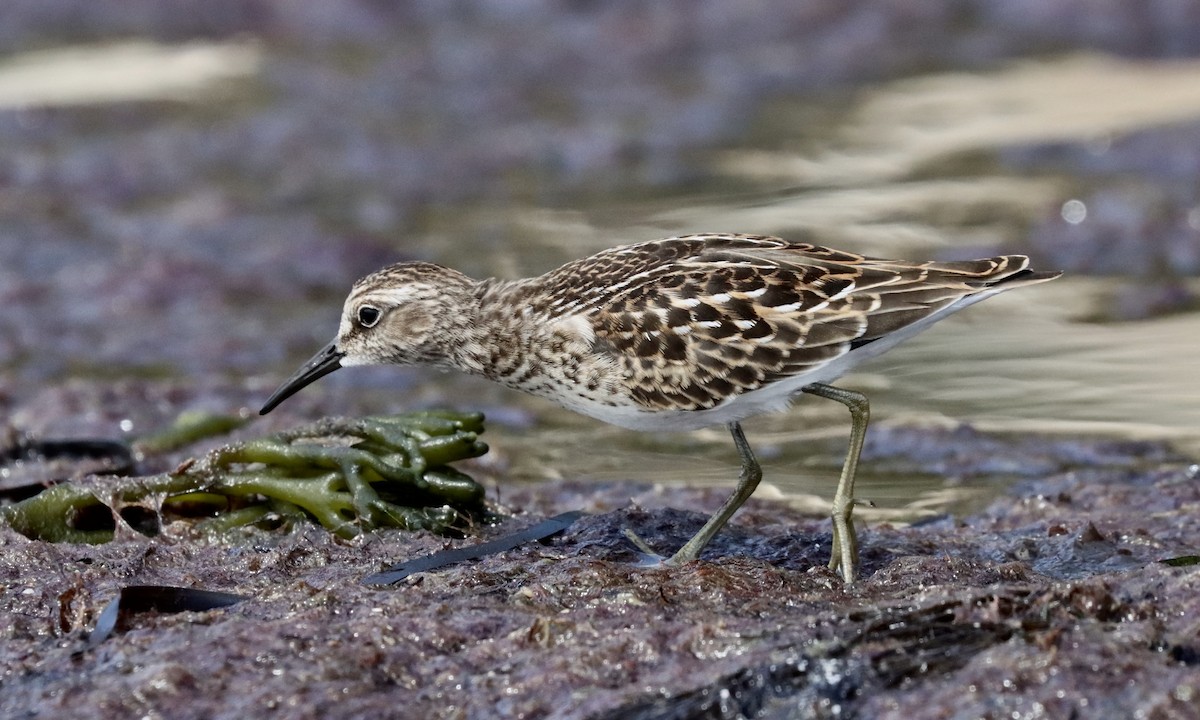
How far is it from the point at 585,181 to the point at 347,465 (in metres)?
6.34

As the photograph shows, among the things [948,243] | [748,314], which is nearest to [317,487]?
[748,314]

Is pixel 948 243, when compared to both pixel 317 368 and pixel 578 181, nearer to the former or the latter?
pixel 578 181

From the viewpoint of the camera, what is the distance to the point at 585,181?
11547 millimetres

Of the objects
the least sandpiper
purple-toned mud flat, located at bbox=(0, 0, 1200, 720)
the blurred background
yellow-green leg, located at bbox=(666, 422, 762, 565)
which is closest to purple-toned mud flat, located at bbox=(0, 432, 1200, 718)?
purple-toned mud flat, located at bbox=(0, 0, 1200, 720)

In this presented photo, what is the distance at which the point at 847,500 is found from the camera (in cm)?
513

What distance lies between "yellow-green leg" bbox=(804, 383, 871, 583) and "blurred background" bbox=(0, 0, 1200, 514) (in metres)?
1.07

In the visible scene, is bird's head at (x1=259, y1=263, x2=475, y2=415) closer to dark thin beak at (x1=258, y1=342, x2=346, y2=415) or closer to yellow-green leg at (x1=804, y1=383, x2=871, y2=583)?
dark thin beak at (x1=258, y1=342, x2=346, y2=415)

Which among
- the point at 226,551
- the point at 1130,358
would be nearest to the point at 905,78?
the point at 1130,358

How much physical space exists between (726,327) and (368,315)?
1517mm

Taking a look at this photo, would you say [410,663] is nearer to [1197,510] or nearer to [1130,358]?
[1197,510]

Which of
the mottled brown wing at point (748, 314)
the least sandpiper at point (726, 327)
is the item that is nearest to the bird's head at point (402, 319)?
the least sandpiper at point (726, 327)

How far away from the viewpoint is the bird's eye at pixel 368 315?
19.8 ft

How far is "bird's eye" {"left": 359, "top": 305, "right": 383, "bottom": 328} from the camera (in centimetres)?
602

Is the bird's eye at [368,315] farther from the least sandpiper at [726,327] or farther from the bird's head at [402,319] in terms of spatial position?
the least sandpiper at [726,327]
